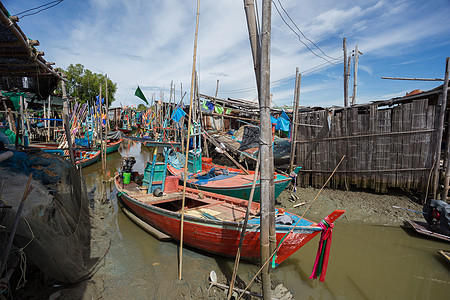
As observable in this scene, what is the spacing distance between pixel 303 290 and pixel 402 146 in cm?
759

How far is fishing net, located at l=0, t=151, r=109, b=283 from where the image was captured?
3.07 meters

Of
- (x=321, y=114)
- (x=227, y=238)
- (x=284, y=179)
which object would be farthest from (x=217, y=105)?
(x=227, y=238)

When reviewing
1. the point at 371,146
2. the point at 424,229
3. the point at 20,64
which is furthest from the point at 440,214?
the point at 20,64

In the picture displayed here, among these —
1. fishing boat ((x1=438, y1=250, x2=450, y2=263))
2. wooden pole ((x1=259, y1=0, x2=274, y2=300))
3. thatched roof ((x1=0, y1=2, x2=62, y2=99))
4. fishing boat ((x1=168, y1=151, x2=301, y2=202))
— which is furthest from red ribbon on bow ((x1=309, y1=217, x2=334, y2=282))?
thatched roof ((x1=0, y1=2, x2=62, y2=99))

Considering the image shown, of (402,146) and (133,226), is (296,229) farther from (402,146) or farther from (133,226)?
(402,146)

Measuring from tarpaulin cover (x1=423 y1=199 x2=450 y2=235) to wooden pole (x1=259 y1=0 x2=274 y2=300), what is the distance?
21.7 feet

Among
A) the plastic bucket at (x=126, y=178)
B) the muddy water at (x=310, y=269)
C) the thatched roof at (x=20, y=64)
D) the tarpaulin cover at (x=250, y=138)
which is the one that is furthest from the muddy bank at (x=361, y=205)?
the thatched roof at (x=20, y=64)

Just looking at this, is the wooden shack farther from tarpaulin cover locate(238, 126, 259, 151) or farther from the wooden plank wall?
tarpaulin cover locate(238, 126, 259, 151)

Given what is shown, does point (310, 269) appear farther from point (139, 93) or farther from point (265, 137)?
point (139, 93)

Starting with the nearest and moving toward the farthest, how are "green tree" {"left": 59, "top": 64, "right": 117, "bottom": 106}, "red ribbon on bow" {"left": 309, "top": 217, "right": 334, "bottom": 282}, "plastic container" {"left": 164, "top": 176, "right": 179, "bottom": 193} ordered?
1. "red ribbon on bow" {"left": 309, "top": 217, "right": 334, "bottom": 282}
2. "plastic container" {"left": 164, "top": 176, "right": 179, "bottom": 193}
3. "green tree" {"left": 59, "top": 64, "right": 117, "bottom": 106}

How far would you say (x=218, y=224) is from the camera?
5.37 meters

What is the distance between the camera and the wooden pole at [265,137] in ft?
12.0

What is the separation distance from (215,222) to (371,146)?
813 cm

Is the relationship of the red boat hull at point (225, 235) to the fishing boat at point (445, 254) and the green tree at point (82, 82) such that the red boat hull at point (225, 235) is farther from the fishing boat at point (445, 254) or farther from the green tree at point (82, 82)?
the green tree at point (82, 82)
